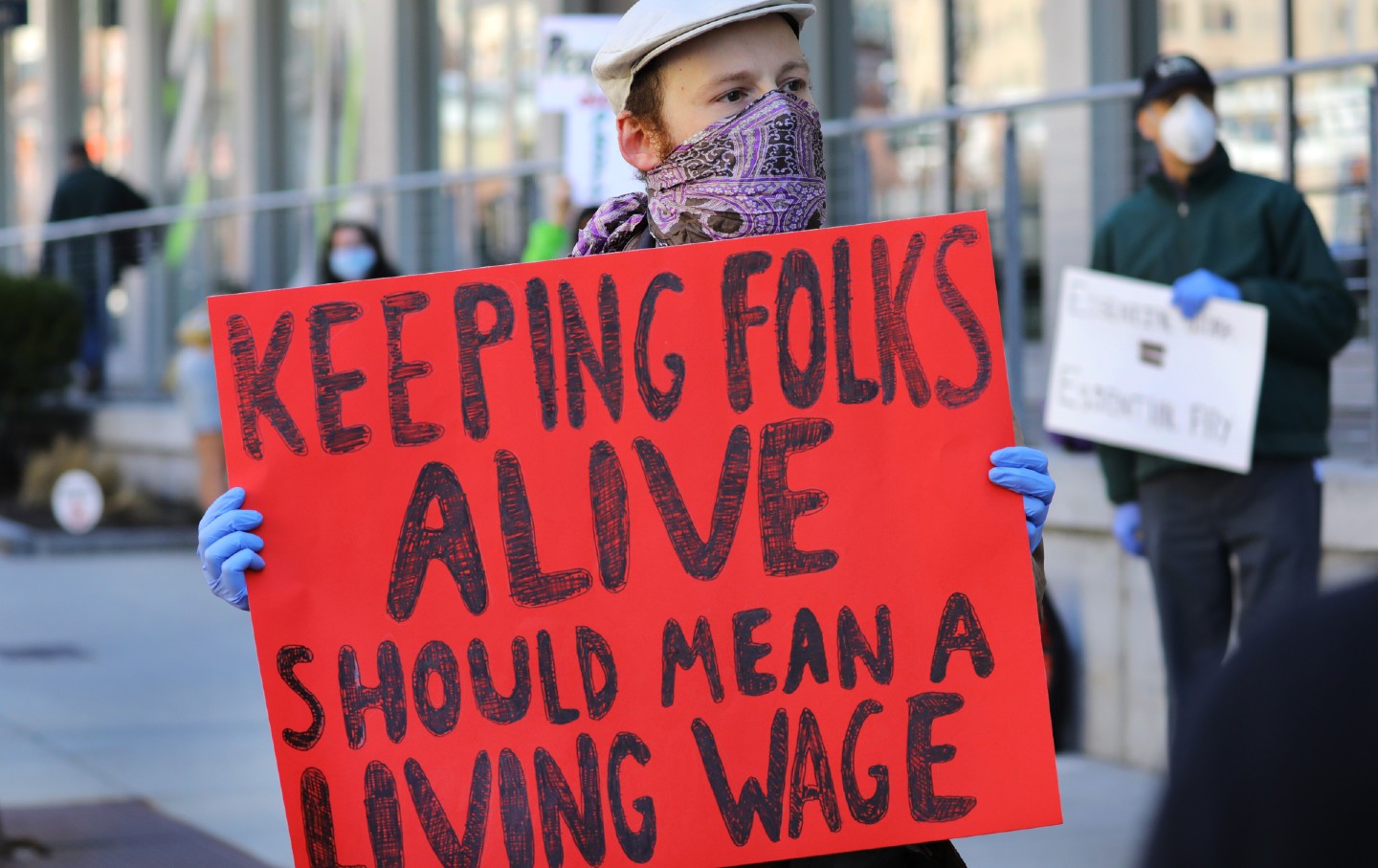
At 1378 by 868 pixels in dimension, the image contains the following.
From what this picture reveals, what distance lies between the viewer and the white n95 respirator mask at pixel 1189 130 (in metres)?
4.92

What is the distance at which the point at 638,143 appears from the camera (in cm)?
223

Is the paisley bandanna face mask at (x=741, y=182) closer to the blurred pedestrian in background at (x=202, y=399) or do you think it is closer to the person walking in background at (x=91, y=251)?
the blurred pedestrian in background at (x=202, y=399)

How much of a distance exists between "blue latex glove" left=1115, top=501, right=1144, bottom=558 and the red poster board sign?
3.29m

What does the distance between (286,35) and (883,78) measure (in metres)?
8.84

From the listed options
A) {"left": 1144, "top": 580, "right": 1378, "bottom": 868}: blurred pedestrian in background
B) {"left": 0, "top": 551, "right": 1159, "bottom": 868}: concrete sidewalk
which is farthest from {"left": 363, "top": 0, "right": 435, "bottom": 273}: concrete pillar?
{"left": 1144, "top": 580, "right": 1378, "bottom": 868}: blurred pedestrian in background

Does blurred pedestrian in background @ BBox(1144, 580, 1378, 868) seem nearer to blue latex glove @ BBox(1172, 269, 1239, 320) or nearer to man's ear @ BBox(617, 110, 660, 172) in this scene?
man's ear @ BBox(617, 110, 660, 172)

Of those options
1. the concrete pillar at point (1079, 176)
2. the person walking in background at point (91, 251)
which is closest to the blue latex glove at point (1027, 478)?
the concrete pillar at point (1079, 176)

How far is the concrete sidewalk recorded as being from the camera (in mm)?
5590

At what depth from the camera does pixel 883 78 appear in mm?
11195

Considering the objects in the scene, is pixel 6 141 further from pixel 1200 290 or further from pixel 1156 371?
pixel 1200 290

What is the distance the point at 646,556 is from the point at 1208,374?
3.17 metres

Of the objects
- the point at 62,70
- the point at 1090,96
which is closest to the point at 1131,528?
the point at 1090,96

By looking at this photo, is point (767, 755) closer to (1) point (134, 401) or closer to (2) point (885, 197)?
(2) point (885, 197)

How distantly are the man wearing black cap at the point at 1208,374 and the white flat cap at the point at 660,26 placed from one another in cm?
302
